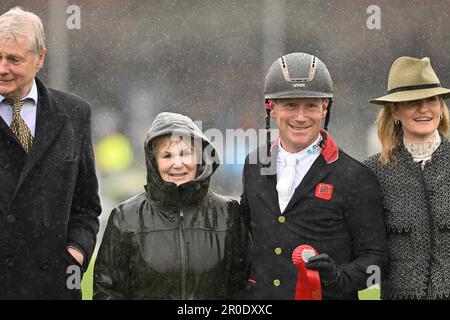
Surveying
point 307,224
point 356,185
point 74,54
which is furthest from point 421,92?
point 74,54

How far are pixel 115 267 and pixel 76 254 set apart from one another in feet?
1.09

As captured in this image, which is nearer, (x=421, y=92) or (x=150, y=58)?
(x=421, y=92)

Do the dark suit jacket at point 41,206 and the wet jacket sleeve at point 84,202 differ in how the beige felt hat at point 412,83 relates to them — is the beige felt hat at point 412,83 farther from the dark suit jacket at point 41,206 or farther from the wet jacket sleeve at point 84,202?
the dark suit jacket at point 41,206

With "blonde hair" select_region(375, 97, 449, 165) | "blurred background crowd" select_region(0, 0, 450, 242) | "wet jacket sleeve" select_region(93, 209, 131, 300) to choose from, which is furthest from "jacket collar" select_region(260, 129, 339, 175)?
"blurred background crowd" select_region(0, 0, 450, 242)

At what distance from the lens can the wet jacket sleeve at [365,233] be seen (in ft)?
12.8

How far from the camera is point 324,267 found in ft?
12.4

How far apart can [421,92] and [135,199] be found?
57.4 inches

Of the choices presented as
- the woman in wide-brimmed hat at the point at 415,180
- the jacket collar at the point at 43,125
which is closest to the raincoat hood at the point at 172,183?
the jacket collar at the point at 43,125

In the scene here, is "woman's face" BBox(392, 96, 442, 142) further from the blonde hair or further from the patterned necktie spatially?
the patterned necktie

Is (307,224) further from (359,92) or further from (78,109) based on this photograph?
(359,92)

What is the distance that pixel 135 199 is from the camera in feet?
13.3

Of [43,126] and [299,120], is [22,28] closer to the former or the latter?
[43,126]

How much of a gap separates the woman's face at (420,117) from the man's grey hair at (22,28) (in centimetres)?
178
